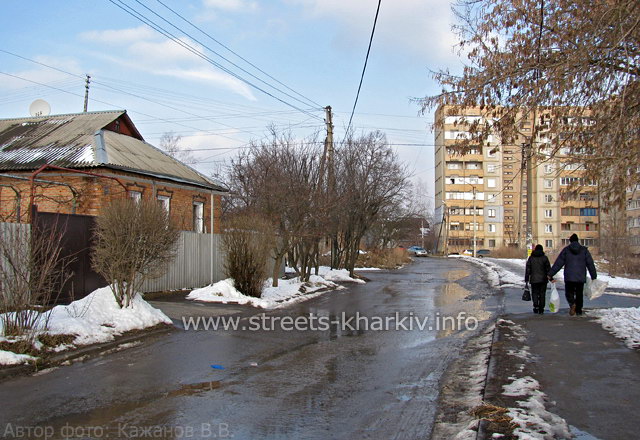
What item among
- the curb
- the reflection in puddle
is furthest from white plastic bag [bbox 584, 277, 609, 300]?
the curb

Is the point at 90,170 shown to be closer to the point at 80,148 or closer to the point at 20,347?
the point at 80,148

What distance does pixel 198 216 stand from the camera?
934 inches

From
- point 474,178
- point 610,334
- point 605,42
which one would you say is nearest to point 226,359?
point 610,334

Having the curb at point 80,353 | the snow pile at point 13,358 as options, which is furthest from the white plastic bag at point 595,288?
the snow pile at point 13,358

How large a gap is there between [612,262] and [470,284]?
1228 centimetres

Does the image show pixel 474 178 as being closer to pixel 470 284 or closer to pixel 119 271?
pixel 470 284

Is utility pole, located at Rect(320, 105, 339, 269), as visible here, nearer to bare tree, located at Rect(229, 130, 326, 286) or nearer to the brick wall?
bare tree, located at Rect(229, 130, 326, 286)

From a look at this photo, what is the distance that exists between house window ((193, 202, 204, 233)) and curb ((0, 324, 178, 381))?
531 inches

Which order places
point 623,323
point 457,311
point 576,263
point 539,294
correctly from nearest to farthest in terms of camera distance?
point 623,323, point 576,263, point 539,294, point 457,311

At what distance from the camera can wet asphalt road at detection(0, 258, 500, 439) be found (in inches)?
192

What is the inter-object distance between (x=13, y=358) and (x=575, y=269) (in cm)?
998

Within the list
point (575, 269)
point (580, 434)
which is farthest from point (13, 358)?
point (575, 269)

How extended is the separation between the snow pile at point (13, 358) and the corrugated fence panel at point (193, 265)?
8494 mm

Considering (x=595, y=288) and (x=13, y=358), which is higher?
(x=595, y=288)
